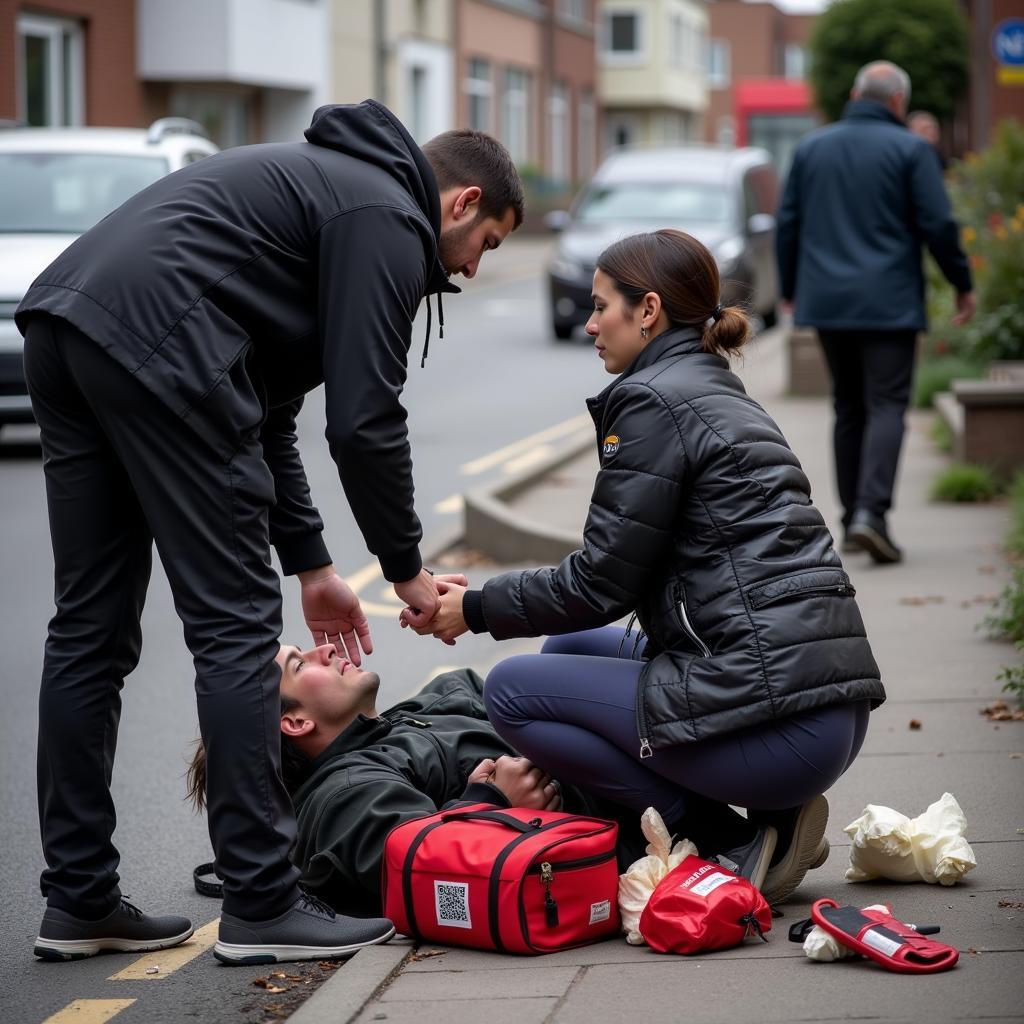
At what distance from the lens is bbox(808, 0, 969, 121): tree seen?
40.3m

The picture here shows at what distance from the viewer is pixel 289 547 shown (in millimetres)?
4258

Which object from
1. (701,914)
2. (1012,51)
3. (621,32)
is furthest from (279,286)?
(621,32)

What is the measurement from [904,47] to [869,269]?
3400 centimetres

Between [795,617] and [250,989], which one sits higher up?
[795,617]

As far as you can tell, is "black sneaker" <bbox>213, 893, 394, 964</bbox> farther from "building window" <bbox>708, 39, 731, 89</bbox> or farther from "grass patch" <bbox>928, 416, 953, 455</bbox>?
"building window" <bbox>708, 39, 731, 89</bbox>

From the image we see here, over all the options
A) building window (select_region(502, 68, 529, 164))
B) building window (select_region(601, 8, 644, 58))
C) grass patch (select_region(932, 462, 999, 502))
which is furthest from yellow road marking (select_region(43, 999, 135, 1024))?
building window (select_region(601, 8, 644, 58))

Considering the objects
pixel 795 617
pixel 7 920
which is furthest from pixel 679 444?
pixel 7 920

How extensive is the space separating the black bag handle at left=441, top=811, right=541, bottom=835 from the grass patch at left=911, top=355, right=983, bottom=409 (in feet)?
32.7

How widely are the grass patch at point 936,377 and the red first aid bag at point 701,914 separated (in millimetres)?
10022

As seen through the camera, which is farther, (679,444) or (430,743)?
(430,743)

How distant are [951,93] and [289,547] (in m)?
40.0

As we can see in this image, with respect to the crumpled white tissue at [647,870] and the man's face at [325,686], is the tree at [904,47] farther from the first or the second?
the crumpled white tissue at [647,870]

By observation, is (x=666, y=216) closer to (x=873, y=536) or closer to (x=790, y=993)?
(x=873, y=536)

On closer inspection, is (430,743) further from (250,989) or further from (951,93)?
(951,93)
